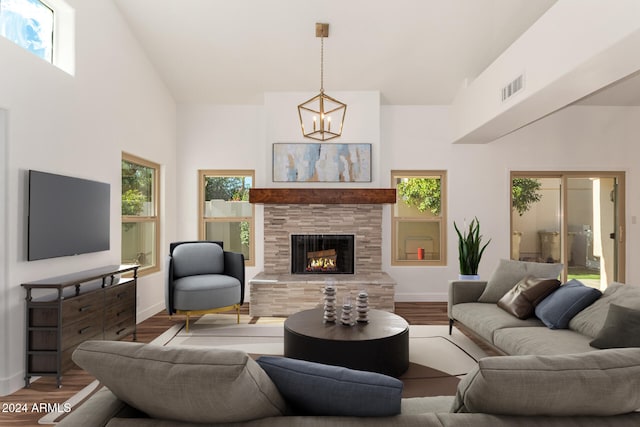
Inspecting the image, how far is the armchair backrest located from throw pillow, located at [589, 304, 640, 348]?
149 inches

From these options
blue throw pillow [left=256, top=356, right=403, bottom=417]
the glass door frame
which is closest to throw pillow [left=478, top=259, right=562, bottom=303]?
the glass door frame

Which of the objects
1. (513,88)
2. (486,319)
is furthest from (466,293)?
(513,88)

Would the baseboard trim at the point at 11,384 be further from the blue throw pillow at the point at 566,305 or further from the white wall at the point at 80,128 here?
the blue throw pillow at the point at 566,305

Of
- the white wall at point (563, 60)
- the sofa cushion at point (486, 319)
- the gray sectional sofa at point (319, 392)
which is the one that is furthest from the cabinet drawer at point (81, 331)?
the white wall at point (563, 60)

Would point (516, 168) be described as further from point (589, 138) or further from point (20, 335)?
point (20, 335)

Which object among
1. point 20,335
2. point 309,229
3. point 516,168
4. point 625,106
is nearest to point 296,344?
point 20,335

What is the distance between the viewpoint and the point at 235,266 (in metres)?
4.93

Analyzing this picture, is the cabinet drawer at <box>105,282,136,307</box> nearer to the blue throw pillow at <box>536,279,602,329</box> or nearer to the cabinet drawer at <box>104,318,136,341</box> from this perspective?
the cabinet drawer at <box>104,318,136,341</box>

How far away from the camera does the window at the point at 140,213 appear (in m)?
4.81

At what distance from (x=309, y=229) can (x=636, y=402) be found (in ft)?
15.6

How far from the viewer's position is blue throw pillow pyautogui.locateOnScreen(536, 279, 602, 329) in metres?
3.03

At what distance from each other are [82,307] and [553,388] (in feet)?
10.4

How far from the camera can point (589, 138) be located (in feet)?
19.8

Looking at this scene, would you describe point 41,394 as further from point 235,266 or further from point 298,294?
point 298,294
